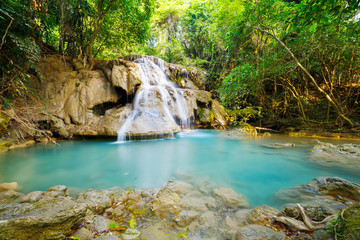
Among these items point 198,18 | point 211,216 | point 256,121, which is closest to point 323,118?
point 256,121

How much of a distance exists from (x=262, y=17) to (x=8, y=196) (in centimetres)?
868

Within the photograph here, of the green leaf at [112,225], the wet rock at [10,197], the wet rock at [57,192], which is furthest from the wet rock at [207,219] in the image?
the wet rock at [10,197]

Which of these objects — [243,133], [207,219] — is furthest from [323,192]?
[243,133]

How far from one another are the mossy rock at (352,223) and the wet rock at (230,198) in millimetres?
1175

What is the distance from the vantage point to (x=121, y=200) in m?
2.06

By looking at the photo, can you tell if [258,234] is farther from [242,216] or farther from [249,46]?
[249,46]

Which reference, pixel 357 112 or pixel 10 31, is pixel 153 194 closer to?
pixel 10 31

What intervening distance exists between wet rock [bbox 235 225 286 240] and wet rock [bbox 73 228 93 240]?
54.4 inches

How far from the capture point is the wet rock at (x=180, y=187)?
2.36 metres

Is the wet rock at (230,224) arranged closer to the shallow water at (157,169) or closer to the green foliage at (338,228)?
the shallow water at (157,169)

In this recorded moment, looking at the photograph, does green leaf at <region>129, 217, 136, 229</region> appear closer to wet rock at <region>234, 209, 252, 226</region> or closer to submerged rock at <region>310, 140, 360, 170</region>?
wet rock at <region>234, 209, 252, 226</region>

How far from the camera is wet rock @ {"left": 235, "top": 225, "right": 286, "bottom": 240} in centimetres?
127

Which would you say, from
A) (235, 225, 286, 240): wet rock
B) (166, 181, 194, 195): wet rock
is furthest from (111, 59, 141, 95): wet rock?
(235, 225, 286, 240): wet rock

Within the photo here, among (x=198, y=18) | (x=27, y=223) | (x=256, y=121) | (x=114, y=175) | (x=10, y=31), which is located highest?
(x=198, y=18)
